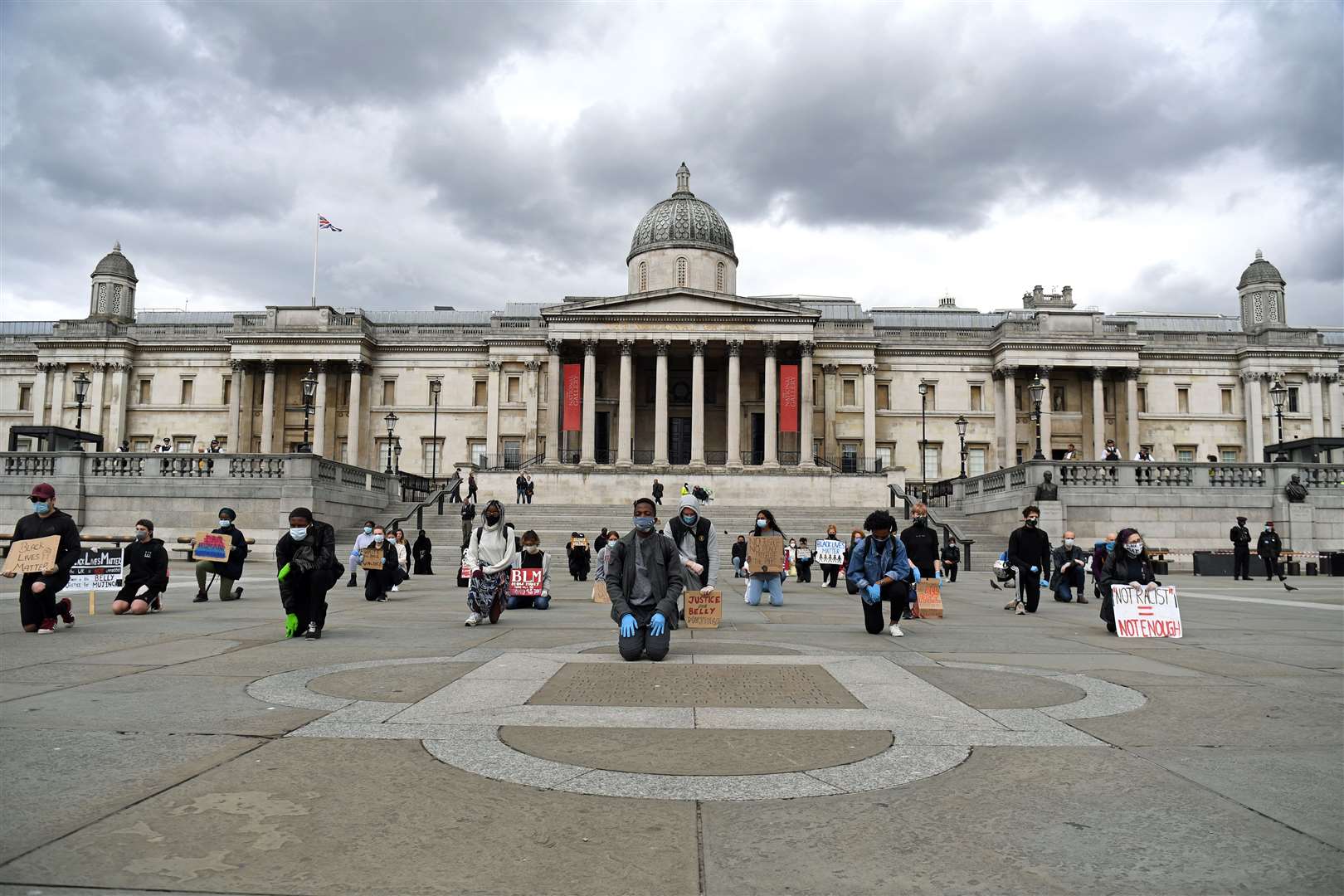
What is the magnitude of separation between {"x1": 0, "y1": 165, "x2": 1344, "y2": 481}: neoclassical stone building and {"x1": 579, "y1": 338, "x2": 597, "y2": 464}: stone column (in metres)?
1.21

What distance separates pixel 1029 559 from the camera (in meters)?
16.3

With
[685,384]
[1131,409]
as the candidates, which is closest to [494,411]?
[685,384]

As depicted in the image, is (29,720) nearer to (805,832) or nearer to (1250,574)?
(805,832)

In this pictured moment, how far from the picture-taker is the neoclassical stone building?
204 feet

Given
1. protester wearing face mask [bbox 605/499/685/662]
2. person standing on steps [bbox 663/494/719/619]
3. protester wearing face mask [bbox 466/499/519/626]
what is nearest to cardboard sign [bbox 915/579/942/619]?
person standing on steps [bbox 663/494/719/619]

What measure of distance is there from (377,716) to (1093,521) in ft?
108

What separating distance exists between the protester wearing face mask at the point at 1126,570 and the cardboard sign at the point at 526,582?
8862mm

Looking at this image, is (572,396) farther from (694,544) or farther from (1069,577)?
(694,544)

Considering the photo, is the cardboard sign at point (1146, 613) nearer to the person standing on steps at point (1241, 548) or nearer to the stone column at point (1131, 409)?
the person standing on steps at point (1241, 548)

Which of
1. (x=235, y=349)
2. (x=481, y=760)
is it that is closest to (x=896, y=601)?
(x=481, y=760)

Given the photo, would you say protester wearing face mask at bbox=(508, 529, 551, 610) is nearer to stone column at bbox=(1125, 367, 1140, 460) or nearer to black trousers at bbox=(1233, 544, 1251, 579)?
black trousers at bbox=(1233, 544, 1251, 579)

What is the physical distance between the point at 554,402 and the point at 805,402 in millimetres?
15844

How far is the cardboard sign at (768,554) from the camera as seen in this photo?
55.7 feet

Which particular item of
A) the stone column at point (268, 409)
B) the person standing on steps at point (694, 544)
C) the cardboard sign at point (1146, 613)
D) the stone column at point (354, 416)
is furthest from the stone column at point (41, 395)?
the cardboard sign at point (1146, 613)
